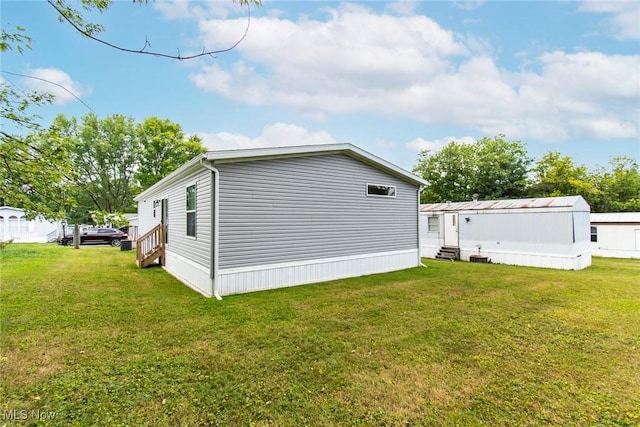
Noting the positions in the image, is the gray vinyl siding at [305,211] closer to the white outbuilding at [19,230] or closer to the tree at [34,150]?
the tree at [34,150]

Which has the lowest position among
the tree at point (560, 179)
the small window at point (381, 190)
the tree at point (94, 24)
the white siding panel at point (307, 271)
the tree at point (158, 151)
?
the white siding panel at point (307, 271)

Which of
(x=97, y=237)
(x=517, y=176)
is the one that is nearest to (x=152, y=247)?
(x=97, y=237)

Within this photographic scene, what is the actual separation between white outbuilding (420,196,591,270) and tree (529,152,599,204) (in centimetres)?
1537

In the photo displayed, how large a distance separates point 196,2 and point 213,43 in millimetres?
1256

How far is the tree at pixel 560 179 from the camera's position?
24266mm

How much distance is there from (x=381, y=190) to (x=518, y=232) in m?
6.29

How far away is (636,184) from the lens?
24.9 metres

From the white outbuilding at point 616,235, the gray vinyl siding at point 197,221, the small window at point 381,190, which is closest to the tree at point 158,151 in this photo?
the gray vinyl siding at point 197,221

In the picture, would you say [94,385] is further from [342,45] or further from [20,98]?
[342,45]

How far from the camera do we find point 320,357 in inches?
149

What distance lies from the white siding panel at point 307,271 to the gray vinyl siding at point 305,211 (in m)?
0.17

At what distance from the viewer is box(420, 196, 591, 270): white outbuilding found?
36.0ft

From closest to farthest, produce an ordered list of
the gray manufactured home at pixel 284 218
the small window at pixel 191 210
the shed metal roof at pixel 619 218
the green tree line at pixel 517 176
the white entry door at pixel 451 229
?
the gray manufactured home at pixel 284 218
the small window at pixel 191 210
the white entry door at pixel 451 229
the shed metal roof at pixel 619 218
the green tree line at pixel 517 176

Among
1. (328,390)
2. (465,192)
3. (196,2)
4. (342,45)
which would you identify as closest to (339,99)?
(342,45)
